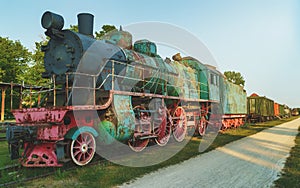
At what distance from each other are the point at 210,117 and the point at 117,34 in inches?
354

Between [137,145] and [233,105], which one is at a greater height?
[233,105]

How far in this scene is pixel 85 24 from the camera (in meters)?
8.59

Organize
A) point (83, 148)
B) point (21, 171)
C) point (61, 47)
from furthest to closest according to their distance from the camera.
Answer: point (61, 47)
point (83, 148)
point (21, 171)

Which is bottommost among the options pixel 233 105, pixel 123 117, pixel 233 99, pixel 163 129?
pixel 163 129

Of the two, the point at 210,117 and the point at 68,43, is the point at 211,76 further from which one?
the point at 68,43

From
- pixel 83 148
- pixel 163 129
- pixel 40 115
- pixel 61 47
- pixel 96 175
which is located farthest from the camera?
pixel 163 129

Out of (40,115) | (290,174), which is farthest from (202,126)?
(40,115)

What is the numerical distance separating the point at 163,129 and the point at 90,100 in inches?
167

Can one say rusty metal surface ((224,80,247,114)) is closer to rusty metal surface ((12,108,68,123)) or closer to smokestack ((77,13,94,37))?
smokestack ((77,13,94,37))

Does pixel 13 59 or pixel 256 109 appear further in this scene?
pixel 13 59

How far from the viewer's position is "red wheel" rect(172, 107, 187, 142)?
12.3 m

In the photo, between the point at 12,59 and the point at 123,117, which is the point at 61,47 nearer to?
the point at 123,117

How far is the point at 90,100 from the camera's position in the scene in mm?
7559

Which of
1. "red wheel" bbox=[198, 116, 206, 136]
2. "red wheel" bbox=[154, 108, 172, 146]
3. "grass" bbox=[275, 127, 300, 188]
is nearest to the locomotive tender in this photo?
"red wheel" bbox=[154, 108, 172, 146]
